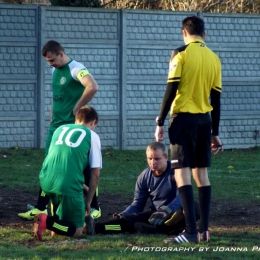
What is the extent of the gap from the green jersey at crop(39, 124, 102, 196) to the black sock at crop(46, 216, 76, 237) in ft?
0.85

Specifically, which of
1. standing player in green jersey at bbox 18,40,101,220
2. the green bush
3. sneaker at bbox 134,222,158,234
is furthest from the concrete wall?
sneaker at bbox 134,222,158,234

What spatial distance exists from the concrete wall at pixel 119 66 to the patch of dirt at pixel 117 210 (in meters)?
4.85

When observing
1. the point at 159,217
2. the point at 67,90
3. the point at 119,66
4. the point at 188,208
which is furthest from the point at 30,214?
the point at 119,66

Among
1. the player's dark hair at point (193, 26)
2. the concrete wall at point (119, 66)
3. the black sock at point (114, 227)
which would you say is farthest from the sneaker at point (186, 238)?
the concrete wall at point (119, 66)

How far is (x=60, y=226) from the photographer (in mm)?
7250

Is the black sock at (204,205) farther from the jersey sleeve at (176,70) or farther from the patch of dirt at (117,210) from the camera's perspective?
the jersey sleeve at (176,70)

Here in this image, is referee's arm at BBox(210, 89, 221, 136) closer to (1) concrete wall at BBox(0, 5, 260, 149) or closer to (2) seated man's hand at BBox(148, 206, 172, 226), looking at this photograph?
(2) seated man's hand at BBox(148, 206, 172, 226)

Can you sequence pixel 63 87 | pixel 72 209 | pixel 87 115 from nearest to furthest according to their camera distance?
pixel 72 209 → pixel 87 115 → pixel 63 87

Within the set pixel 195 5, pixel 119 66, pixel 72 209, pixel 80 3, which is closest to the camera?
pixel 72 209

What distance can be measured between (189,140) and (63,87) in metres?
1.92

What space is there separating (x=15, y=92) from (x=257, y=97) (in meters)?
5.30

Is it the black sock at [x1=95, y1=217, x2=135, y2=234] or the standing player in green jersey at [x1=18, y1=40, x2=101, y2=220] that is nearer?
the black sock at [x1=95, y1=217, x2=135, y2=234]

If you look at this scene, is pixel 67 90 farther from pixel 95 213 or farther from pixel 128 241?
pixel 128 241

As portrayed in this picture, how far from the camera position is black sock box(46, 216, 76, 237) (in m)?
7.20
